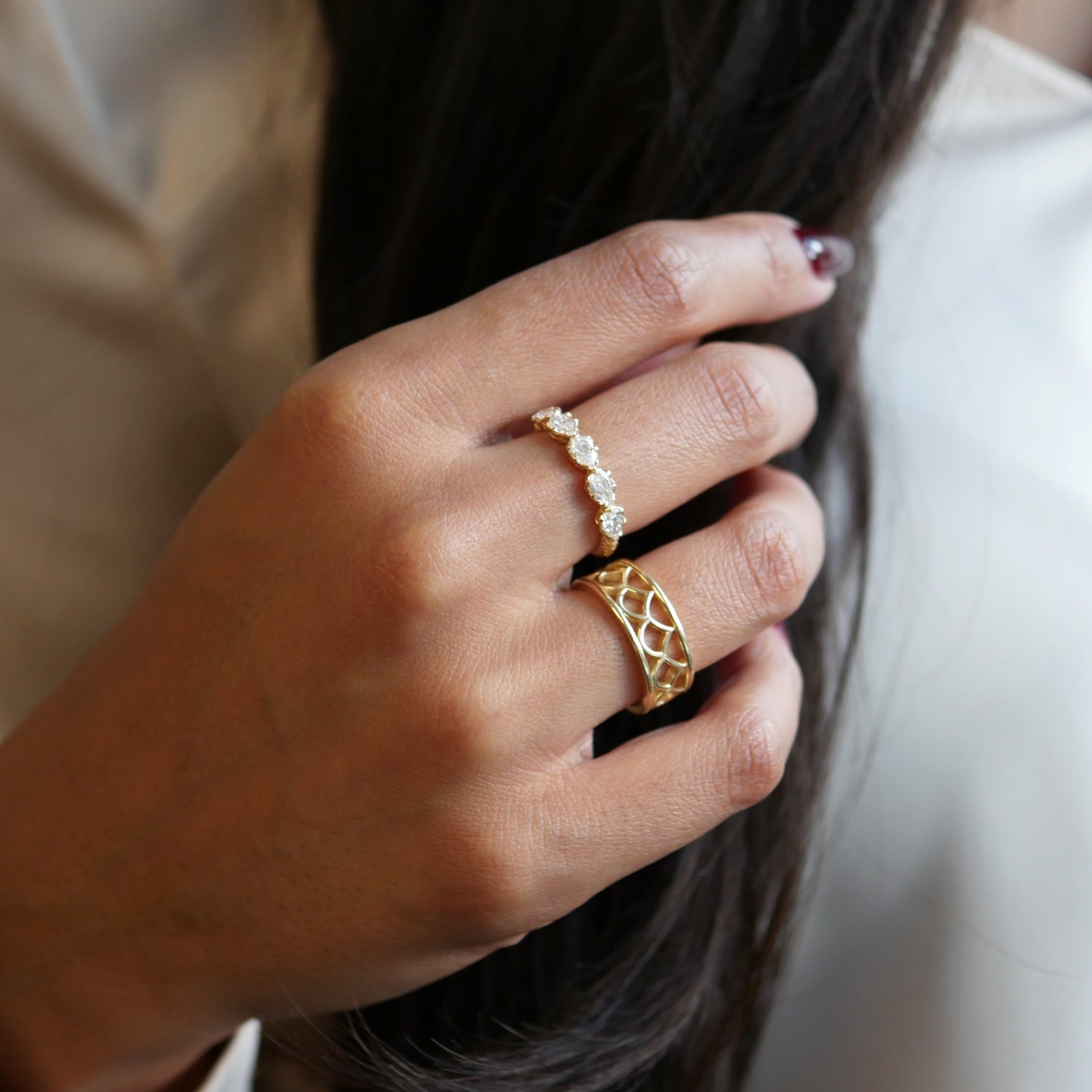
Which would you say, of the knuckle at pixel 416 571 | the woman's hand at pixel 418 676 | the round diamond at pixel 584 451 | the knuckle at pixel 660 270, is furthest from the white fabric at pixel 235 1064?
the knuckle at pixel 660 270

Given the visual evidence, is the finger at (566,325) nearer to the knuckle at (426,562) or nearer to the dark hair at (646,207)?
the knuckle at (426,562)

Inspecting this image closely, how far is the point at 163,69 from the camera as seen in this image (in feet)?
2.90

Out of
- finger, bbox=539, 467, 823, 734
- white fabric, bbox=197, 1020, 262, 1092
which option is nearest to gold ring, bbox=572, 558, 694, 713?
finger, bbox=539, 467, 823, 734

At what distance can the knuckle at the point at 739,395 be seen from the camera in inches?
26.8

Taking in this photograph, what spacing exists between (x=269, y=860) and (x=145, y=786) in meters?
0.11

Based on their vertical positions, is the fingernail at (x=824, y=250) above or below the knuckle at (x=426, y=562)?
above

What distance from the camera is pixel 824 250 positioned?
79cm

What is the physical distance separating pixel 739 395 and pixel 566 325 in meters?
0.13

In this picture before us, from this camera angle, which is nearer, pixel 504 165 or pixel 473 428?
pixel 473 428

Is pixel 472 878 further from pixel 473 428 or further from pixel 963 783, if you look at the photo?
pixel 963 783

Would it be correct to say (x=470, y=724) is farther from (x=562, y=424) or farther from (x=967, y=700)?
(x=967, y=700)

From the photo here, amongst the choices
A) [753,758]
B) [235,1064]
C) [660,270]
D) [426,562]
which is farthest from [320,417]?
[235,1064]

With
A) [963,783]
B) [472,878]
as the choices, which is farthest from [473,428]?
[963,783]

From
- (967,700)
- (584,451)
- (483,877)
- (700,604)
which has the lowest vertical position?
(967,700)
